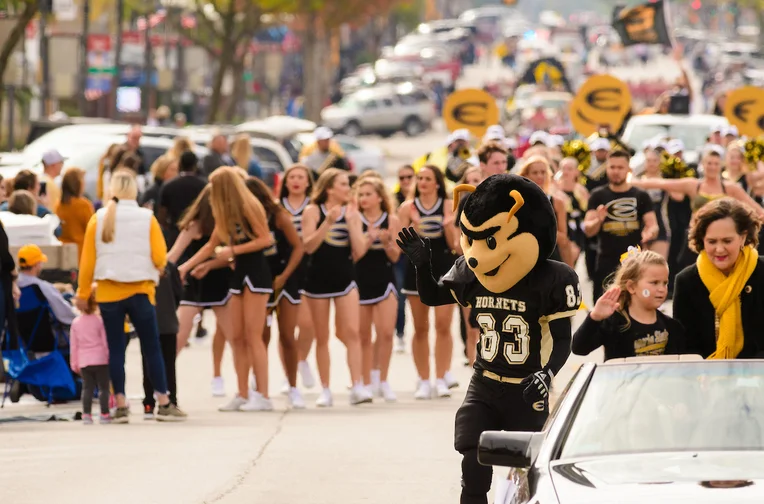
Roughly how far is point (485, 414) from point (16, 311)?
6.12 metres

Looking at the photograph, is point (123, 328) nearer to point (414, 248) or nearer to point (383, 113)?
point (414, 248)

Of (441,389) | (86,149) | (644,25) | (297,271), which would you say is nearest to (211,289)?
(297,271)

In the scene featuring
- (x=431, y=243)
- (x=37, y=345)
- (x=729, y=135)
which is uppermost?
(x=729, y=135)

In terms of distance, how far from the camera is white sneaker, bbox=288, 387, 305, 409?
13.5m

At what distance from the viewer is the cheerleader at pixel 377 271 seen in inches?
535

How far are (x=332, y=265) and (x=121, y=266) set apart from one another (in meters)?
2.05

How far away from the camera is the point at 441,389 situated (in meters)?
13.9

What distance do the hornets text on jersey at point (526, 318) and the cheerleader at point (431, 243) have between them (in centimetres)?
553

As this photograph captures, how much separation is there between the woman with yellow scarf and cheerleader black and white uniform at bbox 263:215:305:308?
513cm

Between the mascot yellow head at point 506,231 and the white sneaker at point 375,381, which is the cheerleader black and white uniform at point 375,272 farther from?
the mascot yellow head at point 506,231

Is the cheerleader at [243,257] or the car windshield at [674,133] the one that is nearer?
the cheerleader at [243,257]

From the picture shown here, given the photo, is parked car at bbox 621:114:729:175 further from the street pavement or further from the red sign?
the red sign

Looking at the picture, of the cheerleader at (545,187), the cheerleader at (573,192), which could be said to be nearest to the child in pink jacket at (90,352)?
the cheerleader at (545,187)

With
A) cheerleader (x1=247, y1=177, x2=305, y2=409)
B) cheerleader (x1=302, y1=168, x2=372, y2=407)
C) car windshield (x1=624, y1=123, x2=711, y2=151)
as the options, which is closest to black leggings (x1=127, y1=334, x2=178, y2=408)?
cheerleader (x1=247, y1=177, x2=305, y2=409)
